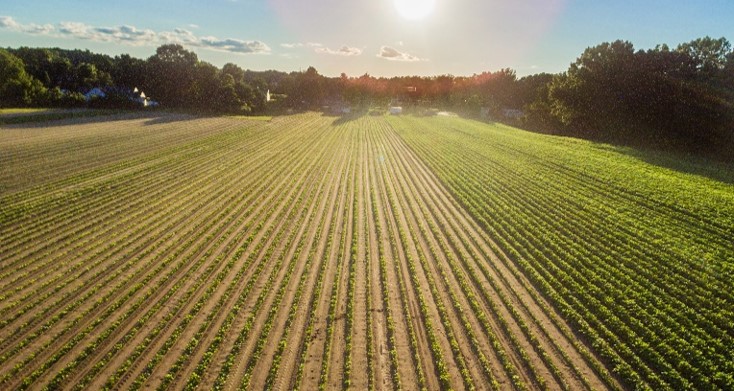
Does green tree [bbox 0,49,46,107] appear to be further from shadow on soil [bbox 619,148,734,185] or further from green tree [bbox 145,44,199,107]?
shadow on soil [bbox 619,148,734,185]

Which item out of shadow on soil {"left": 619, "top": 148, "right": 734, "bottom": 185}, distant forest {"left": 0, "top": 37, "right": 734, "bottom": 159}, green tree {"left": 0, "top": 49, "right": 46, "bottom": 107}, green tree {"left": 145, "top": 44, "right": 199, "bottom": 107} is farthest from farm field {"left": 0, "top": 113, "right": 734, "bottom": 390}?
green tree {"left": 145, "top": 44, "right": 199, "bottom": 107}

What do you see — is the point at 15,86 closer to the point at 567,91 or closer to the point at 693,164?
the point at 567,91

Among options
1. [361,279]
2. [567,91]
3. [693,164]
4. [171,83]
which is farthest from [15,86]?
[693,164]

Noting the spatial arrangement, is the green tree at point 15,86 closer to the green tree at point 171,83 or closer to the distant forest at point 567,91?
the distant forest at point 567,91

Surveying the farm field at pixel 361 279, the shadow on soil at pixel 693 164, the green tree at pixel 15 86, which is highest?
the green tree at pixel 15 86

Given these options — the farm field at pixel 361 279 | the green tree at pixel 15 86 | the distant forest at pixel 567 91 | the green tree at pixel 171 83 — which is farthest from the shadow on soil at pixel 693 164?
the green tree at pixel 15 86

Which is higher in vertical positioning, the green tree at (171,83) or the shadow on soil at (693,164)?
the green tree at (171,83)

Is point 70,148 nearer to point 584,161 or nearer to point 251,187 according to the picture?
point 251,187

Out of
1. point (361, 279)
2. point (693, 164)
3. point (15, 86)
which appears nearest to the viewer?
point (361, 279)
